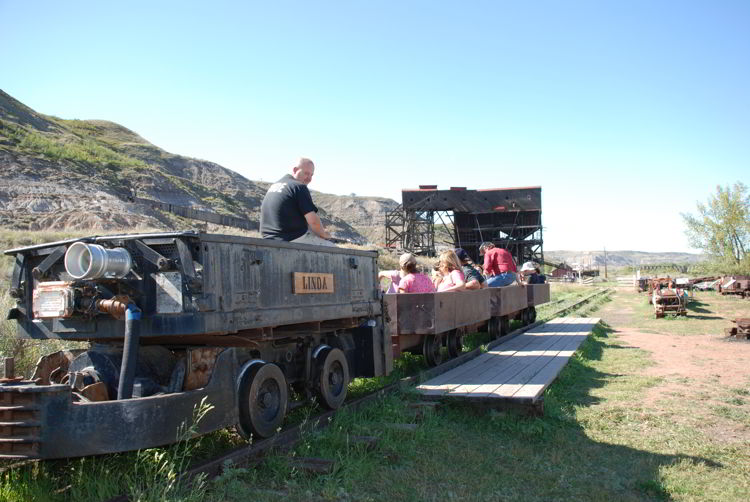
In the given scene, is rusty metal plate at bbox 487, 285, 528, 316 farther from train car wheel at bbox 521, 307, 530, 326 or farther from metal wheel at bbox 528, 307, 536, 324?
metal wheel at bbox 528, 307, 536, 324

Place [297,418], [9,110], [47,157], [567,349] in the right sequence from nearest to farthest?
[297,418] → [567,349] → [47,157] → [9,110]

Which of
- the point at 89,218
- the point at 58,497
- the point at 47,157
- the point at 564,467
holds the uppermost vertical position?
the point at 47,157

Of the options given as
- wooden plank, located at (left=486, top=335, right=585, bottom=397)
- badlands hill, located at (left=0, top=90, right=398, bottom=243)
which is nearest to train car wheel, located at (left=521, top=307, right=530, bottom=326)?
wooden plank, located at (left=486, top=335, right=585, bottom=397)

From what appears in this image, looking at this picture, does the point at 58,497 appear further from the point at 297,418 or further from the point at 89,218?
the point at 89,218

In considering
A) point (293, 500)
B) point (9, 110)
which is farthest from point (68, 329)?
point (9, 110)

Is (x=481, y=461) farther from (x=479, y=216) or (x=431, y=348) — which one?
(x=479, y=216)

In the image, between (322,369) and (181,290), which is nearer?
(181,290)

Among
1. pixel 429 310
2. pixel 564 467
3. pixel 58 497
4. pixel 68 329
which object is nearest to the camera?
pixel 58 497

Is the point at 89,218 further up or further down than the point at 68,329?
further up

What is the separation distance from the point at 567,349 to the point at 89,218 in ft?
80.0

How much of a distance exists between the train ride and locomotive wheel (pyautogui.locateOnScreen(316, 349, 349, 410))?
384 mm

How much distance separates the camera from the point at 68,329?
423 centimetres

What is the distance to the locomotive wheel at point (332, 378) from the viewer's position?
5.85 metres

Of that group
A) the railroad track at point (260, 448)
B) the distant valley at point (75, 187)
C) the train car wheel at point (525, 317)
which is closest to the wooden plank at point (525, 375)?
the railroad track at point (260, 448)
